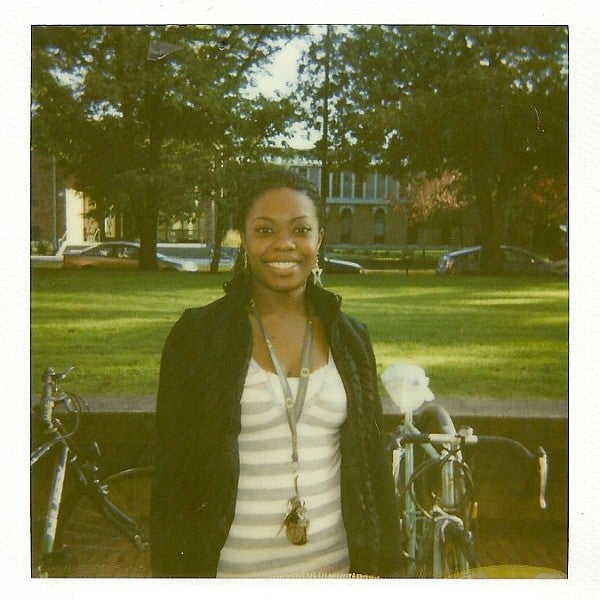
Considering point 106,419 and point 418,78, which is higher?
point 418,78

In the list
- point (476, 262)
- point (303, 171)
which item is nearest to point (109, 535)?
point (303, 171)

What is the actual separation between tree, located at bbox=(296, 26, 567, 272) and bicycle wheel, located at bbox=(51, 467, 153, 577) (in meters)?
1.20

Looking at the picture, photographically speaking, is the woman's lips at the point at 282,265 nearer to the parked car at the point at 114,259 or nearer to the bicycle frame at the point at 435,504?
the parked car at the point at 114,259

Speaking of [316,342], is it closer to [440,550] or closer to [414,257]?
[414,257]

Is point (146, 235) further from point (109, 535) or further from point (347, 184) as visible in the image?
point (109, 535)

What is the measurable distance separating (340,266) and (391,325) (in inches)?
9.4

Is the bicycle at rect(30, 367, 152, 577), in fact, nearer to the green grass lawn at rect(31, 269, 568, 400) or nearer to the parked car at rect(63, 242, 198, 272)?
the green grass lawn at rect(31, 269, 568, 400)

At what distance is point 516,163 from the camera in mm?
2064

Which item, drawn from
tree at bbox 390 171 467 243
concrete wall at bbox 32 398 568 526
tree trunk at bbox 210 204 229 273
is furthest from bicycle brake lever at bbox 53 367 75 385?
tree at bbox 390 171 467 243

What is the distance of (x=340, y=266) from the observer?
197 cm

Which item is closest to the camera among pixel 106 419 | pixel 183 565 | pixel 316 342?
pixel 316 342

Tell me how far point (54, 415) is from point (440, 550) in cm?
122

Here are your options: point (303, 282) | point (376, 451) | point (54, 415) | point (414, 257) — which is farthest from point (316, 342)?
point (54, 415)

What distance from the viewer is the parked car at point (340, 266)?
1.92 meters
